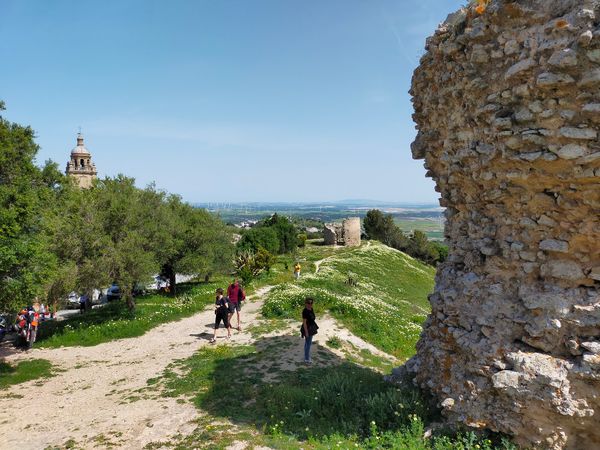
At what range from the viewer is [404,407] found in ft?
25.3

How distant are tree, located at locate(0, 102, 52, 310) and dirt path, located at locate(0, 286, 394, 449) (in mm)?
3112

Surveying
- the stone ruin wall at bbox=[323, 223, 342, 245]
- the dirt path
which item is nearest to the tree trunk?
the dirt path

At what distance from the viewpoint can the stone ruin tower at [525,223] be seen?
235 inches

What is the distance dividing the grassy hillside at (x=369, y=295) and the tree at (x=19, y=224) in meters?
9.79

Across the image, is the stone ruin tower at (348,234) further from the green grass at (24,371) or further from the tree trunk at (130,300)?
the green grass at (24,371)

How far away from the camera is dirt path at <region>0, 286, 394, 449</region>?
28.3 ft

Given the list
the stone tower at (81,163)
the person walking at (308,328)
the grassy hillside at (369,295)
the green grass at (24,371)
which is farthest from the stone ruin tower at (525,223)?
the stone tower at (81,163)

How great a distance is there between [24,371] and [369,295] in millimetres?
19779

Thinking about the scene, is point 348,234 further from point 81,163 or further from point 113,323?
point 81,163

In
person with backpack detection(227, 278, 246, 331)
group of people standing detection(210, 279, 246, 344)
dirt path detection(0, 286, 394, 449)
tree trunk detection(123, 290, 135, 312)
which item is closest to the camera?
dirt path detection(0, 286, 394, 449)

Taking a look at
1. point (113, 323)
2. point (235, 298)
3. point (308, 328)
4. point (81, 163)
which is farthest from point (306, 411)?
point (81, 163)

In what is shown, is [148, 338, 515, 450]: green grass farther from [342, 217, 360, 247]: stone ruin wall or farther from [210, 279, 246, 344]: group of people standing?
[342, 217, 360, 247]: stone ruin wall

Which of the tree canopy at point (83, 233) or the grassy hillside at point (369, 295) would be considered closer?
the tree canopy at point (83, 233)

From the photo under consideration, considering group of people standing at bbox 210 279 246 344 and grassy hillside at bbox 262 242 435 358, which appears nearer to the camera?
group of people standing at bbox 210 279 246 344
